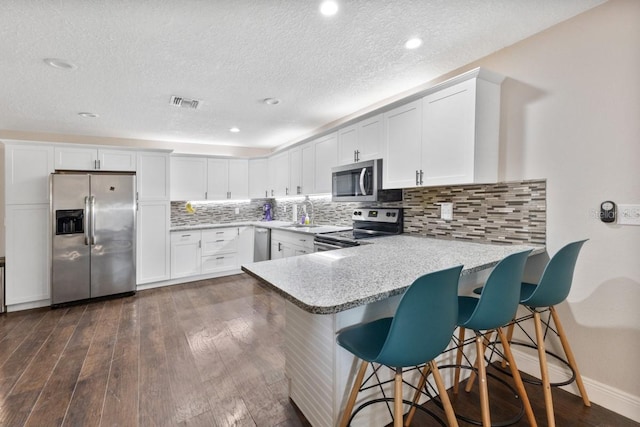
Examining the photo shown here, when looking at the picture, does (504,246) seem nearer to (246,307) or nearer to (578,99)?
(578,99)

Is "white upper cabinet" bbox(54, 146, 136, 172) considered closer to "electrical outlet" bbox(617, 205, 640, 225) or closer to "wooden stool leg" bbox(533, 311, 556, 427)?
"wooden stool leg" bbox(533, 311, 556, 427)

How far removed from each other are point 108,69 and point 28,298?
10.5 ft

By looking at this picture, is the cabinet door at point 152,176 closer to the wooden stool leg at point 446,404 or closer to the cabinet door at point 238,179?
the cabinet door at point 238,179

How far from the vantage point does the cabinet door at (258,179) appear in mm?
5539

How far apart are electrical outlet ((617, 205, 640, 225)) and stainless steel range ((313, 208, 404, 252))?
162 cm

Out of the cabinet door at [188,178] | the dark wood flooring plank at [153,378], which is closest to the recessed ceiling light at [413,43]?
the dark wood flooring plank at [153,378]

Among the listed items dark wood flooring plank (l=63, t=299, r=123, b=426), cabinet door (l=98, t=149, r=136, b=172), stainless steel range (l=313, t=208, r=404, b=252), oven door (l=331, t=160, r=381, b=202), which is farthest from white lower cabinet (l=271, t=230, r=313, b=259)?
cabinet door (l=98, t=149, r=136, b=172)

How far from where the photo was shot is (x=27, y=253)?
3.69 meters

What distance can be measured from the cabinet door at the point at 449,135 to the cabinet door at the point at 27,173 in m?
4.56

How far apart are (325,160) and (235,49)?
6.30 feet

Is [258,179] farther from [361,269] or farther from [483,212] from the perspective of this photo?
[361,269]

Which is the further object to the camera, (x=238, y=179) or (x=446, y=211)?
(x=238, y=179)

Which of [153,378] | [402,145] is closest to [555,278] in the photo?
[402,145]

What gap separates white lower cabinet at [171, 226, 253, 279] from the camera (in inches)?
183
